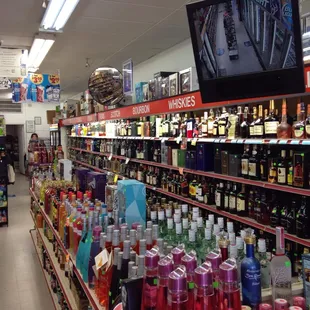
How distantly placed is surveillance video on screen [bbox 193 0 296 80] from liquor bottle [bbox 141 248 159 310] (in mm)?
1190

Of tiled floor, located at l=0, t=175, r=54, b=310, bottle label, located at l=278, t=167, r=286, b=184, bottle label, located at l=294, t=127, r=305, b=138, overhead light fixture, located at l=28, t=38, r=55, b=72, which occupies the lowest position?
tiled floor, located at l=0, t=175, r=54, b=310

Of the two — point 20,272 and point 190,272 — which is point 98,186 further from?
point 190,272

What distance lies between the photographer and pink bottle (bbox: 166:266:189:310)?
3.94ft

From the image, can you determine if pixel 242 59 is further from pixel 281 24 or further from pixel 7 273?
pixel 7 273

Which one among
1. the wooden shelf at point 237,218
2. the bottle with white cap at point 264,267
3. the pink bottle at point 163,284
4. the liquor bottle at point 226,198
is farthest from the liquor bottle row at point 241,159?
the pink bottle at point 163,284

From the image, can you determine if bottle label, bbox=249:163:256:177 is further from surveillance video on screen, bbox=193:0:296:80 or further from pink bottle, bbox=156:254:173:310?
pink bottle, bbox=156:254:173:310

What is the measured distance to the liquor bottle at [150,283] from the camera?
1333 millimetres

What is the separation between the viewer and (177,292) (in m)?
1.20

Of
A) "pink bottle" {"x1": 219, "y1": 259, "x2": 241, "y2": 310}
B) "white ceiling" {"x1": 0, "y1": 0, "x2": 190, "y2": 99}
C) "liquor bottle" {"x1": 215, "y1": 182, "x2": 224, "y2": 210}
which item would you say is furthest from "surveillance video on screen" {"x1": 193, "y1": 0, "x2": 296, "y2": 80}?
"white ceiling" {"x1": 0, "y1": 0, "x2": 190, "y2": 99}

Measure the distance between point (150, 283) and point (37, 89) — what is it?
754 cm

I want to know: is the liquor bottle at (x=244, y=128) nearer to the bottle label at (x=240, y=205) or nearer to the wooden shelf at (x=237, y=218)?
the bottle label at (x=240, y=205)

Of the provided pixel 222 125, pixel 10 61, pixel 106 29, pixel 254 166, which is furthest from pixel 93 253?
pixel 10 61

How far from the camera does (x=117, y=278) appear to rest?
175cm

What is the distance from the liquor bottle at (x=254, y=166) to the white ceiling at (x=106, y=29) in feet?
8.13
